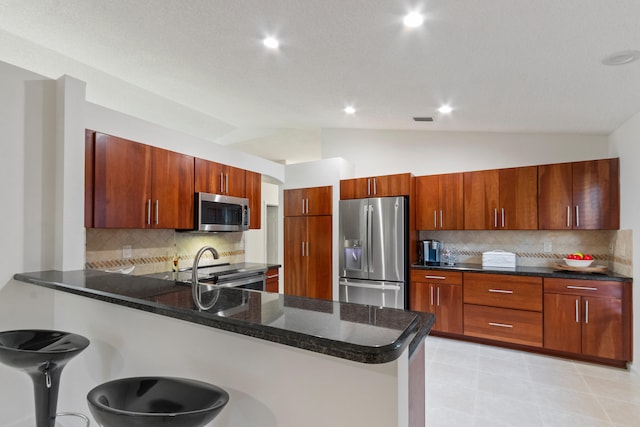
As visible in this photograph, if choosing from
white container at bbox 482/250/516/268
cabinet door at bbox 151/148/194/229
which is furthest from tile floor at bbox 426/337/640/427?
cabinet door at bbox 151/148/194/229

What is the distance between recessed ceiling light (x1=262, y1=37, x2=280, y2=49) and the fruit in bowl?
12.3 feet

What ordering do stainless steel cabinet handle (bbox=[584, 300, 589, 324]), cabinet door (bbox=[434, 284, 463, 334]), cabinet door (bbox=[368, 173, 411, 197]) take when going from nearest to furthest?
1. stainless steel cabinet handle (bbox=[584, 300, 589, 324])
2. cabinet door (bbox=[434, 284, 463, 334])
3. cabinet door (bbox=[368, 173, 411, 197])

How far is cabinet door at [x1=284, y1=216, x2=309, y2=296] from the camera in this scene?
509 centimetres

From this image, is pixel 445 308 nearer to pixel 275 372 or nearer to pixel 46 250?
pixel 275 372

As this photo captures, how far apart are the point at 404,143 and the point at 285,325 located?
4.27 meters

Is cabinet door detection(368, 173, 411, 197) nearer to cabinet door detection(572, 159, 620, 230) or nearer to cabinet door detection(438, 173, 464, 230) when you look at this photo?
cabinet door detection(438, 173, 464, 230)

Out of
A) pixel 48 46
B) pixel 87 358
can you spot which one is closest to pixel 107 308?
pixel 87 358

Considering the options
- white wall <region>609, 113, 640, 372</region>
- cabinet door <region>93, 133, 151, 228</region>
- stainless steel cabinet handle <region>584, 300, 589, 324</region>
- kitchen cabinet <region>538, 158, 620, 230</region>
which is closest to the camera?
cabinet door <region>93, 133, 151, 228</region>

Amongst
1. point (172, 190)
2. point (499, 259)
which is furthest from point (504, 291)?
point (172, 190)

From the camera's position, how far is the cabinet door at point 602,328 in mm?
3164

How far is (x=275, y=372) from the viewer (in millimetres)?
1183

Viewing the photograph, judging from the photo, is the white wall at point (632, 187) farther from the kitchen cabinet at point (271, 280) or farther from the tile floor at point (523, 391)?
the kitchen cabinet at point (271, 280)

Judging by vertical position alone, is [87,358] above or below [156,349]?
below

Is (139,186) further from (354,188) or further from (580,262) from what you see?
(580,262)
